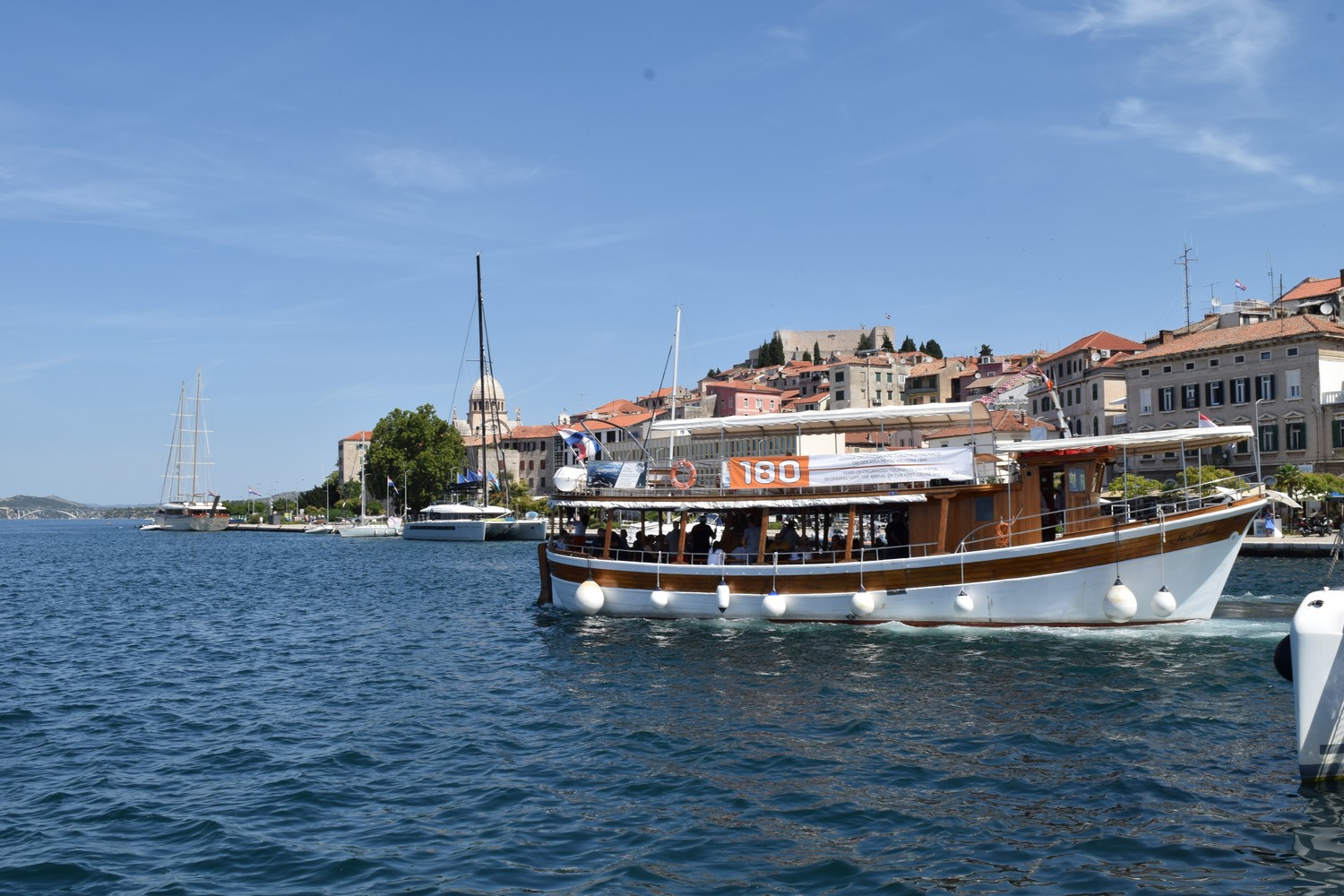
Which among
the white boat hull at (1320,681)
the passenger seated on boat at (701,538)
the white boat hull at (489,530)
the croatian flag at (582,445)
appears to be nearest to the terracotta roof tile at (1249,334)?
the croatian flag at (582,445)

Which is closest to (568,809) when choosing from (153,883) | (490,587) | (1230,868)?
(153,883)

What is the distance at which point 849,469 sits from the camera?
25.1 m

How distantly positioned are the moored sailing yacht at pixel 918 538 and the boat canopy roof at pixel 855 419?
0.22ft

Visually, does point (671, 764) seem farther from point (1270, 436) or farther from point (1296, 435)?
point (1270, 436)

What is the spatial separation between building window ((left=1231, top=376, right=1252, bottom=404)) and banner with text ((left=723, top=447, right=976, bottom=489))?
134 feet

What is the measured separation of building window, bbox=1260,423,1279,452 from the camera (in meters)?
56.0

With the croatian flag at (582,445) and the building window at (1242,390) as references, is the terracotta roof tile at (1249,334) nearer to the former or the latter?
the building window at (1242,390)

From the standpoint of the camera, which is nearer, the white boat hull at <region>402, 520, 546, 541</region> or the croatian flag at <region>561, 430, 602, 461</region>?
the croatian flag at <region>561, 430, 602, 461</region>

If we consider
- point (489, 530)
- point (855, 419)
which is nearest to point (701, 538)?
point (855, 419)

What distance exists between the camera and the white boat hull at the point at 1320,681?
1073cm

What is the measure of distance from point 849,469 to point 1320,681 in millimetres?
14601

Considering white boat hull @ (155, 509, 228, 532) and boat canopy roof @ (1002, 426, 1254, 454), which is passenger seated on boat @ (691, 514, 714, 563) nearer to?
boat canopy roof @ (1002, 426, 1254, 454)

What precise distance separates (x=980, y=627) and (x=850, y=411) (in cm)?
592

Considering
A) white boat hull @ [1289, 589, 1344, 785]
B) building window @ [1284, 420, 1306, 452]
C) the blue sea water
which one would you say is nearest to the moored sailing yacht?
the blue sea water
